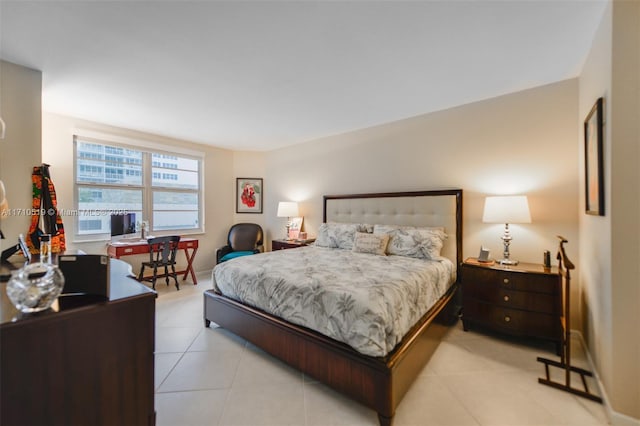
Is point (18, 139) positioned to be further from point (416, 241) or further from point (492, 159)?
point (492, 159)

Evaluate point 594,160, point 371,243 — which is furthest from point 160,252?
point 594,160

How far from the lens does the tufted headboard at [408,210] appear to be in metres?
3.10

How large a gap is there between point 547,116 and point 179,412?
399 centimetres

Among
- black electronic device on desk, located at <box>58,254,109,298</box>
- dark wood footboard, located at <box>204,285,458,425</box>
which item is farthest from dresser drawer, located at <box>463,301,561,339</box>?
black electronic device on desk, located at <box>58,254,109,298</box>

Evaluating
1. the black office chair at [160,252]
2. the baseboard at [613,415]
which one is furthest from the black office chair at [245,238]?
the baseboard at [613,415]

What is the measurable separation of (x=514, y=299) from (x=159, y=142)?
5256 millimetres

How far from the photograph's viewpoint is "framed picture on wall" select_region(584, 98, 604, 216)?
5.71 ft

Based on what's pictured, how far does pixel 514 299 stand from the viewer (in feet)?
7.86

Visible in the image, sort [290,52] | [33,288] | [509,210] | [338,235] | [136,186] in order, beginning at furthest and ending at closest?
[136,186] < [338,235] < [509,210] < [290,52] < [33,288]

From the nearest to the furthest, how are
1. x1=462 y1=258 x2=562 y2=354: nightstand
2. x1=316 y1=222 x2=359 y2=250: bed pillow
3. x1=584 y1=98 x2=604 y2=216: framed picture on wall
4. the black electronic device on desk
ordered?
the black electronic device on desk, x1=584 y1=98 x2=604 y2=216: framed picture on wall, x1=462 y1=258 x2=562 y2=354: nightstand, x1=316 y1=222 x2=359 y2=250: bed pillow

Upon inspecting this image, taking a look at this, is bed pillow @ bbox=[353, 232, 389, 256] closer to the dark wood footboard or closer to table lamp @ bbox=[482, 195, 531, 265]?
the dark wood footboard

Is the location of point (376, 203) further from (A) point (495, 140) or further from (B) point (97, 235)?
(B) point (97, 235)

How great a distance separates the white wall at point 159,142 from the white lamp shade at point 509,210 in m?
4.50

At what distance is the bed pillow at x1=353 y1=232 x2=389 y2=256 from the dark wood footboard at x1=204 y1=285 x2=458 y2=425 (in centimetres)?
86
